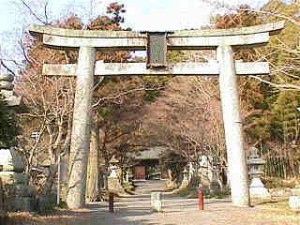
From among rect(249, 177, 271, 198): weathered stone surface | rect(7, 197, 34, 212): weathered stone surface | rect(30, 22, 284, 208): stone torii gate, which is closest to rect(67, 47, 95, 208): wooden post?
rect(30, 22, 284, 208): stone torii gate

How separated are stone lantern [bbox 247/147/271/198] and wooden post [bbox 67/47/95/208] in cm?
1048

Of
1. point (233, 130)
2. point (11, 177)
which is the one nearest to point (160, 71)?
point (233, 130)

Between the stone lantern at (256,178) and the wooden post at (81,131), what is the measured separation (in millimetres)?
10483

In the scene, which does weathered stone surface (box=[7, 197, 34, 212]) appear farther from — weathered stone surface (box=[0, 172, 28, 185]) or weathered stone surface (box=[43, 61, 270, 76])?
weathered stone surface (box=[43, 61, 270, 76])

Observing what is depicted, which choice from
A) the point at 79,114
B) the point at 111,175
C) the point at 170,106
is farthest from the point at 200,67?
the point at 111,175

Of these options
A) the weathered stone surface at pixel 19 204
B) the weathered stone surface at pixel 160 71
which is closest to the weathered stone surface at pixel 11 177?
the weathered stone surface at pixel 19 204

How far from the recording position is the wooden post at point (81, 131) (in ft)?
54.4

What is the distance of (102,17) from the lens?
25.3m

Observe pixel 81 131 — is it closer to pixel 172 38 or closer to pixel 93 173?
pixel 172 38

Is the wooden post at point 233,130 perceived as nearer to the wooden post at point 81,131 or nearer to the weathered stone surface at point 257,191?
the wooden post at point 81,131

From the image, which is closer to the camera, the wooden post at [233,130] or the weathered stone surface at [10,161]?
the weathered stone surface at [10,161]

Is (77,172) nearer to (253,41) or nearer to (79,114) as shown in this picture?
(79,114)

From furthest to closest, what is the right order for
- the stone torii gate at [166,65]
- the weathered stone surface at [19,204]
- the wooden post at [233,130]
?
the stone torii gate at [166,65]
the wooden post at [233,130]
the weathered stone surface at [19,204]

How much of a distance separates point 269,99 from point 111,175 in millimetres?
15630
